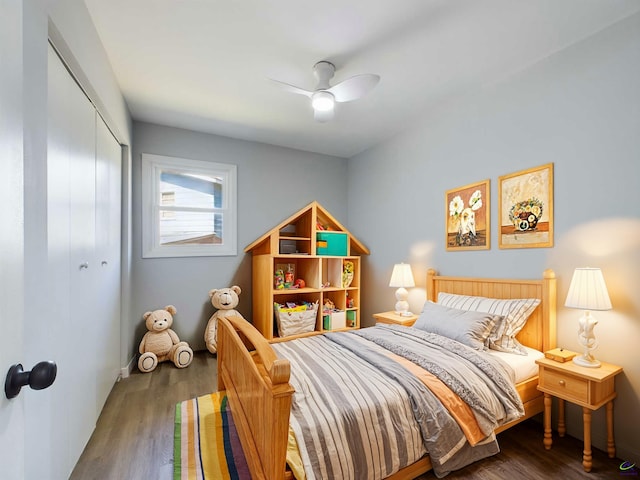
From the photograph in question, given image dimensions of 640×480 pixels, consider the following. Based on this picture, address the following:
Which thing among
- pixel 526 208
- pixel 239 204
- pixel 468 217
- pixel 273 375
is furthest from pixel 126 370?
pixel 526 208

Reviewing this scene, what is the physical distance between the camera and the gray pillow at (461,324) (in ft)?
7.20

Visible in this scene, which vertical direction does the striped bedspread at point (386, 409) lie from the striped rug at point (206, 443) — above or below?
above

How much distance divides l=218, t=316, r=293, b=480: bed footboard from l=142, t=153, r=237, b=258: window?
192cm

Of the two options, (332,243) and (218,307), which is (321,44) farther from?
(218,307)

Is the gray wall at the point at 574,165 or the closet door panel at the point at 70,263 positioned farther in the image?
the gray wall at the point at 574,165

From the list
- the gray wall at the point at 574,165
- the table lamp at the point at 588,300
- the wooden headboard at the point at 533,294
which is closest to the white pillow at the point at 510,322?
the wooden headboard at the point at 533,294

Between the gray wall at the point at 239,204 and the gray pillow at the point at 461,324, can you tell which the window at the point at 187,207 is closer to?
the gray wall at the point at 239,204

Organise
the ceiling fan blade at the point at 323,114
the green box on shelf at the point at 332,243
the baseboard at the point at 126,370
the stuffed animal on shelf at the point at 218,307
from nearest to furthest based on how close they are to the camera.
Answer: the ceiling fan blade at the point at 323,114 < the baseboard at the point at 126,370 < the stuffed animal on shelf at the point at 218,307 < the green box on shelf at the point at 332,243

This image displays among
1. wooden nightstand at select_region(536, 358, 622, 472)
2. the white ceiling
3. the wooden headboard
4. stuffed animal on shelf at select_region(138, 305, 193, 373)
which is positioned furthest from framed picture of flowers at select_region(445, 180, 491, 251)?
stuffed animal on shelf at select_region(138, 305, 193, 373)

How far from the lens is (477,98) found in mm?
2752

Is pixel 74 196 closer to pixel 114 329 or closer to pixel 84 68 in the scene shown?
pixel 84 68

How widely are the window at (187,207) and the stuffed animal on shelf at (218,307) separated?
52cm

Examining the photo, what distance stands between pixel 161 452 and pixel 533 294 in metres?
2.82

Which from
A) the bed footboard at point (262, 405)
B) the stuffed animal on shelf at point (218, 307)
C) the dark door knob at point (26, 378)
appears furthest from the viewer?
the stuffed animal on shelf at point (218, 307)
